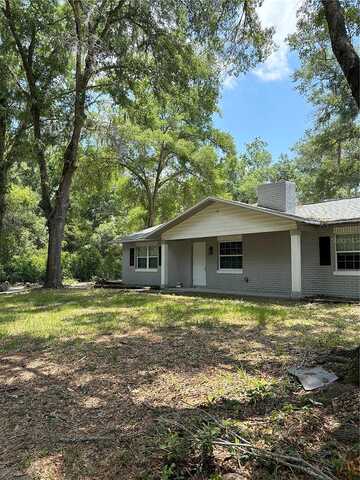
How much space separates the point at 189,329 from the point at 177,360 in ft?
7.14

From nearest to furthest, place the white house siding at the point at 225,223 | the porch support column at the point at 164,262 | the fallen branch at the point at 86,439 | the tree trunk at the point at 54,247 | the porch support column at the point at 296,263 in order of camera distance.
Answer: the fallen branch at the point at 86,439, the porch support column at the point at 296,263, the white house siding at the point at 225,223, the tree trunk at the point at 54,247, the porch support column at the point at 164,262

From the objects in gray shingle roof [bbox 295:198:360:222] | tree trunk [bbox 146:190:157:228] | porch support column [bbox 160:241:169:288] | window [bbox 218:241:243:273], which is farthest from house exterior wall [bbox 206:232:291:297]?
tree trunk [bbox 146:190:157:228]

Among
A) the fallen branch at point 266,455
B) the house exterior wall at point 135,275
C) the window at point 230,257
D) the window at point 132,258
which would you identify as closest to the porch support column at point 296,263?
the window at point 230,257

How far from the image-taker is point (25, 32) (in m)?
15.7

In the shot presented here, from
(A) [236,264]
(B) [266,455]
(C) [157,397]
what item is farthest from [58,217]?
(B) [266,455]

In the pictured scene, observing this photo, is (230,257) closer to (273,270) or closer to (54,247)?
(273,270)

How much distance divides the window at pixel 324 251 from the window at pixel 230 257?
334cm

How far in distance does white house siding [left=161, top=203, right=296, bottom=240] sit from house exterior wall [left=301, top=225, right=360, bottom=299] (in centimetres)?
121

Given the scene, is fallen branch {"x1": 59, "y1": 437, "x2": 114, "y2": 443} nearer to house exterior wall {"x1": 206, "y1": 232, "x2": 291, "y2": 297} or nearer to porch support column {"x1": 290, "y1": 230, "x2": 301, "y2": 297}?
porch support column {"x1": 290, "y1": 230, "x2": 301, "y2": 297}

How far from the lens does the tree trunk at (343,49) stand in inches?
182

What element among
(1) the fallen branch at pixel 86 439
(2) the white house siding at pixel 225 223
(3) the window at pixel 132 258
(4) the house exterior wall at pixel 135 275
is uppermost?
(2) the white house siding at pixel 225 223

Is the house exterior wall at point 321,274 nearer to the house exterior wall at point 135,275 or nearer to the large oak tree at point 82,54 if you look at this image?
the large oak tree at point 82,54

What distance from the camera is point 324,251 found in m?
13.4

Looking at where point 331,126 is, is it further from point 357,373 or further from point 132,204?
point 357,373
